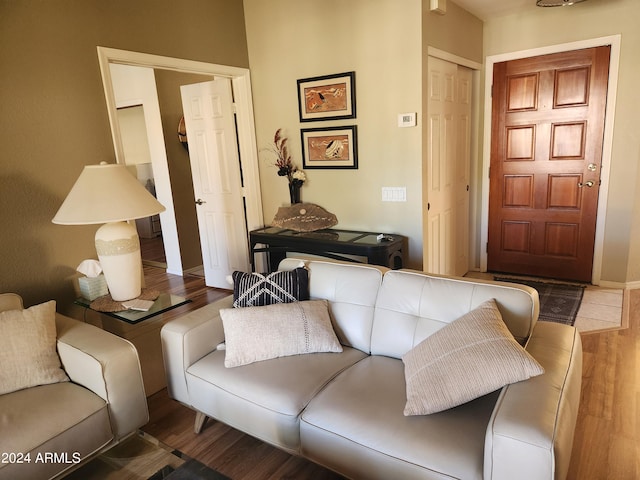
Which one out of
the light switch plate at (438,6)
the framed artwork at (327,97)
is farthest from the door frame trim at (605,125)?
the framed artwork at (327,97)

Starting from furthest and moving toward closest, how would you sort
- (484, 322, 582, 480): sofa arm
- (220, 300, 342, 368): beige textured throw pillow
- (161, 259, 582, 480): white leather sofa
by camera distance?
(220, 300, 342, 368): beige textured throw pillow, (161, 259, 582, 480): white leather sofa, (484, 322, 582, 480): sofa arm

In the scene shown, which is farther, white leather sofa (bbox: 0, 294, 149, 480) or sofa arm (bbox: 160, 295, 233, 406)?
sofa arm (bbox: 160, 295, 233, 406)

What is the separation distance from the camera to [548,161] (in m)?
3.96

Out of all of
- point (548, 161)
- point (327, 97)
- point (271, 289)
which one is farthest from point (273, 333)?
point (548, 161)

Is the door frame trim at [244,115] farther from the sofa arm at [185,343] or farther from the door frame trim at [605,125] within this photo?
the door frame trim at [605,125]

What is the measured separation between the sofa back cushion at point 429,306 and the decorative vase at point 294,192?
75.7 inches

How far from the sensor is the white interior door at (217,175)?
403 cm

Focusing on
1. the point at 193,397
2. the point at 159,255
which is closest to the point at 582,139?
the point at 193,397

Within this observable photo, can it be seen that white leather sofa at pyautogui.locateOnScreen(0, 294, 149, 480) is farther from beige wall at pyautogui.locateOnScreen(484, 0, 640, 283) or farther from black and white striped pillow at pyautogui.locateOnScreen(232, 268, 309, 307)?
beige wall at pyautogui.locateOnScreen(484, 0, 640, 283)

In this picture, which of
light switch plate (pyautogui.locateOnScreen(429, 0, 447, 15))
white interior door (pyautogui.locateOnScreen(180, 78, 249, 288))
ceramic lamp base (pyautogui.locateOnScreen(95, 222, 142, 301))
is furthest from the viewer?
white interior door (pyautogui.locateOnScreen(180, 78, 249, 288))

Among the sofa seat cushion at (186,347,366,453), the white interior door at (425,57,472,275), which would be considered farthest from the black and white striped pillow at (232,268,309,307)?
the white interior door at (425,57,472,275)

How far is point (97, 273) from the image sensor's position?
8.64 feet

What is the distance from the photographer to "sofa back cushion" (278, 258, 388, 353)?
84.4 inches

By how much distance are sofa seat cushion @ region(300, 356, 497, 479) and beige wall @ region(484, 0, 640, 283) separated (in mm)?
2934
